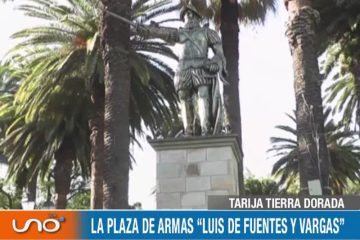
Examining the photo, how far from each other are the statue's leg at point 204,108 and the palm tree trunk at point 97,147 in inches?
246

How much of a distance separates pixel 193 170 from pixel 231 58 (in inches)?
364

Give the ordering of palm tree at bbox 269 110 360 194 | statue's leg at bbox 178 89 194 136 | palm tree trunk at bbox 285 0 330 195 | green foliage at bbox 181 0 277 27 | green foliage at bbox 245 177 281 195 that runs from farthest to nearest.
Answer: green foliage at bbox 245 177 281 195
palm tree at bbox 269 110 360 194
green foliage at bbox 181 0 277 27
palm tree trunk at bbox 285 0 330 195
statue's leg at bbox 178 89 194 136

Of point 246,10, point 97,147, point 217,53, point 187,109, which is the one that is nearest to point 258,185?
point 246,10

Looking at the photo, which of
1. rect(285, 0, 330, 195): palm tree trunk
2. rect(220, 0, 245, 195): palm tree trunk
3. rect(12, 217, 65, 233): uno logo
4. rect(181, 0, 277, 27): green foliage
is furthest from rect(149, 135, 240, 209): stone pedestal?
rect(181, 0, 277, 27): green foliage

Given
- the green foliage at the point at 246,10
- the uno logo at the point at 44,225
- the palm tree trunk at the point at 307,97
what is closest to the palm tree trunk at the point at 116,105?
the palm tree trunk at the point at 307,97

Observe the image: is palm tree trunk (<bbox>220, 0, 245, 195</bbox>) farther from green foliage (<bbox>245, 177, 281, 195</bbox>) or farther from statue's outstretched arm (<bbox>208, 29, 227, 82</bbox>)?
green foliage (<bbox>245, 177, 281, 195</bbox>)

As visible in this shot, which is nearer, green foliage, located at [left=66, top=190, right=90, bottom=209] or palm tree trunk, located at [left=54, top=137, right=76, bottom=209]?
palm tree trunk, located at [left=54, top=137, right=76, bottom=209]

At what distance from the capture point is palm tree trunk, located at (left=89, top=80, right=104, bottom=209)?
57.4ft

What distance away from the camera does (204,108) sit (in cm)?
1090

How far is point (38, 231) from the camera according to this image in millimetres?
8094

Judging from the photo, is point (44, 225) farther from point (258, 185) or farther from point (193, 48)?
point (258, 185)

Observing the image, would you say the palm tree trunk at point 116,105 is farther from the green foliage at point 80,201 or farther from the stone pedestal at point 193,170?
the green foliage at point 80,201

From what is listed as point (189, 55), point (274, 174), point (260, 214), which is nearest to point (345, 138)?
point (274, 174)

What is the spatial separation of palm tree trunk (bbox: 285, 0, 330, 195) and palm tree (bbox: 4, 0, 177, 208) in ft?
17.3
